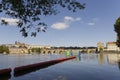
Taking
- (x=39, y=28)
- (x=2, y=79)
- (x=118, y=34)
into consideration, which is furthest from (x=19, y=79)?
(x=118, y=34)

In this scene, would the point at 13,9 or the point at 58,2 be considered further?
the point at 58,2

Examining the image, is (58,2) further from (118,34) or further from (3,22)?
(118,34)

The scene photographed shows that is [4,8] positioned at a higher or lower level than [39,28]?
higher

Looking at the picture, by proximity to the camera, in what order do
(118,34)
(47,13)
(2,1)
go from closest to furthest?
(2,1) < (47,13) < (118,34)

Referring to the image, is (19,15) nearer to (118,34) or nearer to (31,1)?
(31,1)

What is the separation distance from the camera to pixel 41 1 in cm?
1428

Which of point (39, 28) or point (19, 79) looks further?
point (19, 79)

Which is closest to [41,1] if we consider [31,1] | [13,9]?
[31,1]

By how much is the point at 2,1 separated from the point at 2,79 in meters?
19.3

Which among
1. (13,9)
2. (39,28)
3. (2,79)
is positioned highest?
(13,9)

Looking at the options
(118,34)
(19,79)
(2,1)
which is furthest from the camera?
(118,34)

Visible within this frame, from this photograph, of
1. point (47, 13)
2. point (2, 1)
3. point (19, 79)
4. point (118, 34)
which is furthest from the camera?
point (118, 34)

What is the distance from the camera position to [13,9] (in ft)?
47.0

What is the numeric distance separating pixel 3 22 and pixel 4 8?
2.43 feet
